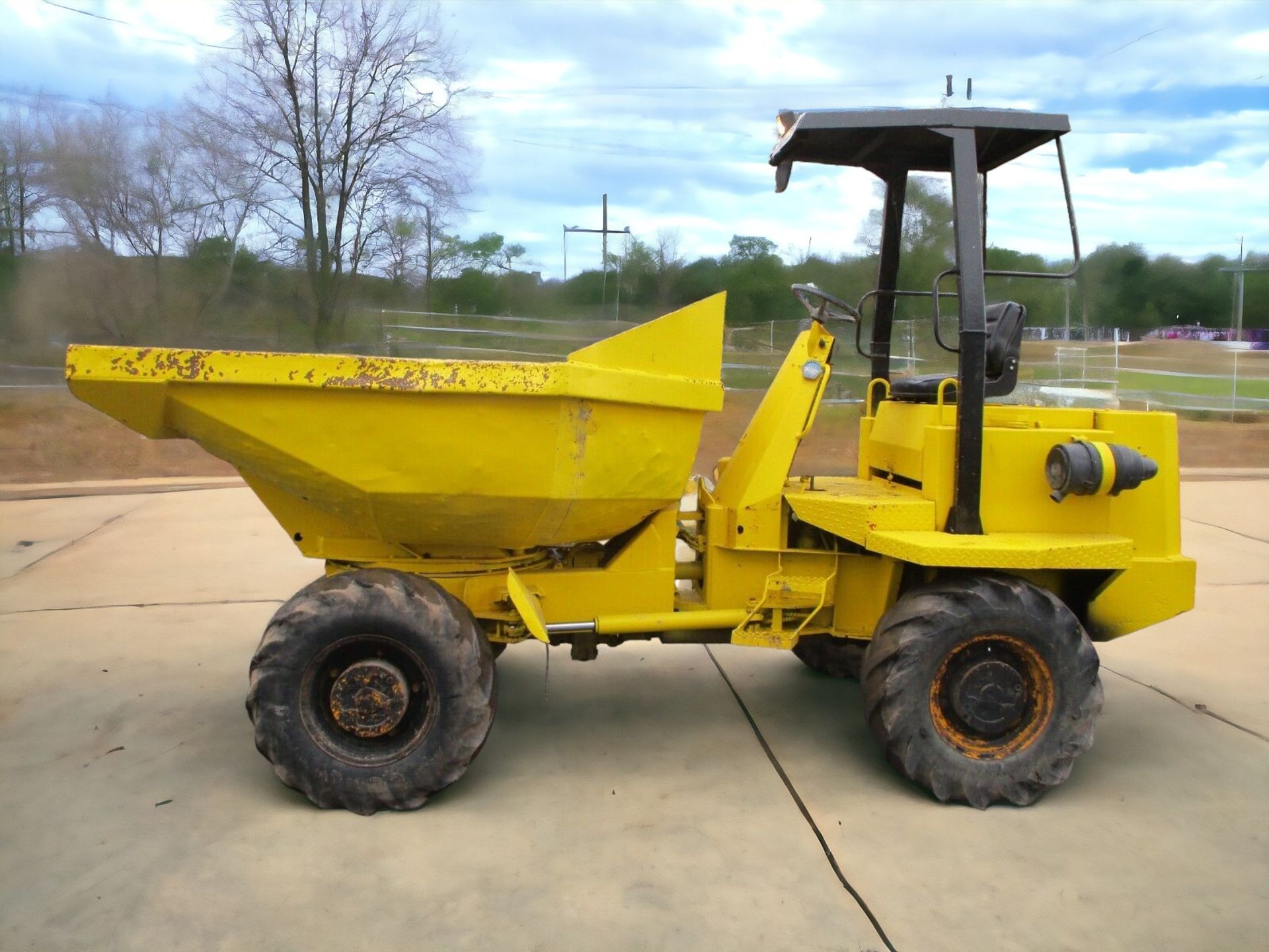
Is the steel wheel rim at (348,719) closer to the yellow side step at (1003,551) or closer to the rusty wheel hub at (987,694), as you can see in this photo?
the yellow side step at (1003,551)

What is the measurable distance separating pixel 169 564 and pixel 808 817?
17.1 feet

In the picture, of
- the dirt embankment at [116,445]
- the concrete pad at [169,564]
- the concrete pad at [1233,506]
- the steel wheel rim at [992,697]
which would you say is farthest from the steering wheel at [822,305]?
the dirt embankment at [116,445]

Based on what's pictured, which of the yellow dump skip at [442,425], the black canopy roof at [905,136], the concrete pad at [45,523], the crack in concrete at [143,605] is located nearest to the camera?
the yellow dump skip at [442,425]

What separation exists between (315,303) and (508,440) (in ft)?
23.0

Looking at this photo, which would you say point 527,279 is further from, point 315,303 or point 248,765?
point 248,765

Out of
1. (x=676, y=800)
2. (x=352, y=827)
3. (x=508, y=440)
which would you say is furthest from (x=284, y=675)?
(x=676, y=800)

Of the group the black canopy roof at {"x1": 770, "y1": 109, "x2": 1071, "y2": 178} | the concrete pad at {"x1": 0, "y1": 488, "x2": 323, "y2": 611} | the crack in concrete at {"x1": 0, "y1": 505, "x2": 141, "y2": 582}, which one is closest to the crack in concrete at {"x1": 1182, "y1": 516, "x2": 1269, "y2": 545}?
the black canopy roof at {"x1": 770, "y1": 109, "x2": 1071, "y2": 178}

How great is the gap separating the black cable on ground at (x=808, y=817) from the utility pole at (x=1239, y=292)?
13.5m

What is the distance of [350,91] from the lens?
9.61m

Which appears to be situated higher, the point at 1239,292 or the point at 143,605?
the point at 1239,292

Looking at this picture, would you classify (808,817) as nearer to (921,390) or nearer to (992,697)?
(992,697)

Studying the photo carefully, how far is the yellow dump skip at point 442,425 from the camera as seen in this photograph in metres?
2.94

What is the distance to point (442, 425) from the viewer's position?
3053mm

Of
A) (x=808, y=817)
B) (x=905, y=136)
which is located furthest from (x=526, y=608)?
(x=905, y=136)
